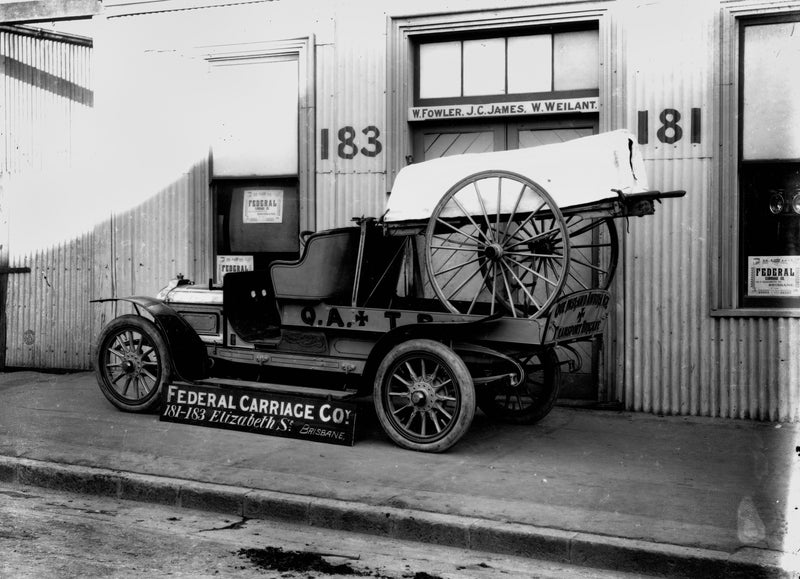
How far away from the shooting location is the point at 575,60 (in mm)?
9688

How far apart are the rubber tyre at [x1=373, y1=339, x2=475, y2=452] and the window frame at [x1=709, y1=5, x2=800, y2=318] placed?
123 inches

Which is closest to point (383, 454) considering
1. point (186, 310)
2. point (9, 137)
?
point (186, 310)

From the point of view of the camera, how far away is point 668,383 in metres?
9.23

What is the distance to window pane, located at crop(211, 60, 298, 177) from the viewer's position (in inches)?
425

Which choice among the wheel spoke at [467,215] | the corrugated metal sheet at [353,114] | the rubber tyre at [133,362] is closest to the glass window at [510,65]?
the corrugated metal sheet at [353,114]

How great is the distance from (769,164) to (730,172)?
0.39 meters

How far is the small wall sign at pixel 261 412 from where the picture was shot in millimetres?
7801

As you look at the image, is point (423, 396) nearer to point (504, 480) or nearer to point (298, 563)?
point (504, 480)

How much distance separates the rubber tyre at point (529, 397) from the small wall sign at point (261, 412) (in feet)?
4.81

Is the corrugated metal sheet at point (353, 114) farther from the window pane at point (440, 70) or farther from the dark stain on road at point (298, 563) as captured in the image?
the dark stain on road at point (298, 563)

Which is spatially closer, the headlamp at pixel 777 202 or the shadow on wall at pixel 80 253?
the headlamp at pixel 777 202

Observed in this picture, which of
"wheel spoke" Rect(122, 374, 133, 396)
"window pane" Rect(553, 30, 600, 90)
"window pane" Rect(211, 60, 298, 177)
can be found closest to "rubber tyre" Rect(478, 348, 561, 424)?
"window pane" Rect(553, 30, 600, 90)

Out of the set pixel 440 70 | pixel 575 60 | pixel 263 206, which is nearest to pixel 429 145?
pixel 440 70

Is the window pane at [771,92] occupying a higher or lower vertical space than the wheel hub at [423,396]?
higher
